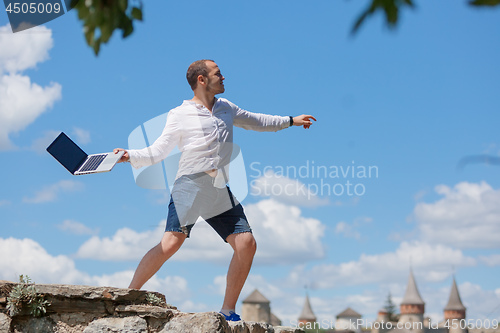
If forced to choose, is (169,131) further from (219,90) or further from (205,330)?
(205,330)

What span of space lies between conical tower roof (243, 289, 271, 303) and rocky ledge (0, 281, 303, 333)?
6646 centimetres

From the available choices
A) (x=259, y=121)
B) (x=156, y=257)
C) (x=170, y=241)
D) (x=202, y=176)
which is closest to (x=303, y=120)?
(x=259, y=121)

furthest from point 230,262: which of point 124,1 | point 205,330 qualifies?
point 124,1

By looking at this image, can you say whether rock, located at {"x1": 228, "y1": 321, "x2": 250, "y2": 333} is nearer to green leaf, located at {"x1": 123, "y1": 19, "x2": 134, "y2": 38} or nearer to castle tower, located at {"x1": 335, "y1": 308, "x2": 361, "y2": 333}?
green leaf, located at {"x1": 123, "y1": 19, "x2": 134, "y2": 38}

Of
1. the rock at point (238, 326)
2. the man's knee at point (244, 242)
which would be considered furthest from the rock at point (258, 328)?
the man's knee at point (244, 242)

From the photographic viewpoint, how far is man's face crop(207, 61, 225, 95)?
5828 millimetres

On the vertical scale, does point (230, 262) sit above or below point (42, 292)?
above

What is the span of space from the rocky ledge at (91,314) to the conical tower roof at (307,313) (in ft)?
269

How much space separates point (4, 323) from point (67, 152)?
1437mm

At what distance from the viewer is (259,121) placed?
6.18 meters

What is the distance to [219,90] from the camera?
5852 mm

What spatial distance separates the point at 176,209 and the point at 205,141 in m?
0.65

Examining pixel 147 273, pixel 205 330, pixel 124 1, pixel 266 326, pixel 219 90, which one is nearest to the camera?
Answer: pixel 124 1

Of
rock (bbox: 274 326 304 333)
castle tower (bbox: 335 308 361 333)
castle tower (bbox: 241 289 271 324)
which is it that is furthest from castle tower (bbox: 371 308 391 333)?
rock (bbox: 274 326 304 333)
